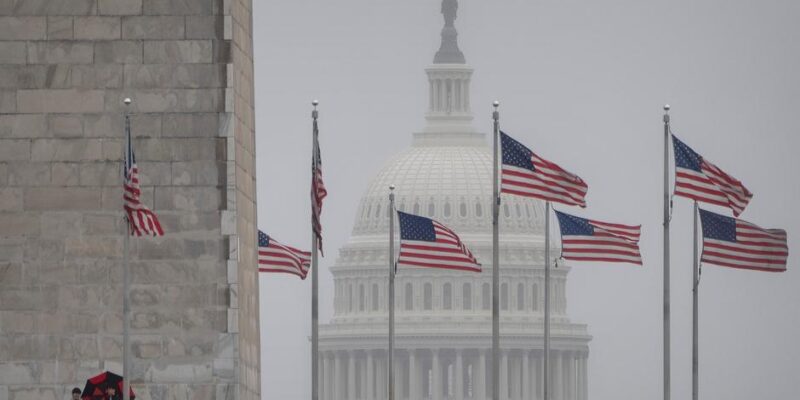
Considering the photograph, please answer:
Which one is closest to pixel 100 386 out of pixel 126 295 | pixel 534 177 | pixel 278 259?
pixel 126 295

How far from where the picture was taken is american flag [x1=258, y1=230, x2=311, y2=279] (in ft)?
349

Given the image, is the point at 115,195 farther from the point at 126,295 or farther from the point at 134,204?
the point at 134,204

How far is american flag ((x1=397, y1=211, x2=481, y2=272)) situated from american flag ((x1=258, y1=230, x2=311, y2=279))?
3102 millimetres

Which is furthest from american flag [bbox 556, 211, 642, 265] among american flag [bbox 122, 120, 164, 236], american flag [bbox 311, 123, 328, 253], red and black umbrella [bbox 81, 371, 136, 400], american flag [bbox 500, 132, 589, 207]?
red and black umbrella [bbox 81, 371, 136, 400]

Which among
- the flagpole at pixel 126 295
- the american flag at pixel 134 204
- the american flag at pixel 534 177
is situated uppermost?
the american flag at pixel 534 177

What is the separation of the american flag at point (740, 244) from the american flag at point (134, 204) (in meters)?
22.3

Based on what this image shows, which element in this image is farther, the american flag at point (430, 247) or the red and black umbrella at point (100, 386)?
the american flag at point (430, 247)

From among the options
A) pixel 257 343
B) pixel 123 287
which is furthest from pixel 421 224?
pixel 123 287

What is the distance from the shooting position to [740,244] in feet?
332

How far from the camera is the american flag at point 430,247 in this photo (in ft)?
341

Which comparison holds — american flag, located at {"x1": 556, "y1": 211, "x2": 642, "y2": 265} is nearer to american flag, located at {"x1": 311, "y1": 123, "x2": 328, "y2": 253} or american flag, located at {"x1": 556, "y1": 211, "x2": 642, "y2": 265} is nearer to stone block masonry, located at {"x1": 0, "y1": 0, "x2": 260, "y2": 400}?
american flag, located at {"x1": 311, "y1": 123, "x2": 328, "y2": 253}

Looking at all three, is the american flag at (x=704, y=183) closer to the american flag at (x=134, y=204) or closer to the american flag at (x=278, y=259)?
the american flag at (x=278, y=259)

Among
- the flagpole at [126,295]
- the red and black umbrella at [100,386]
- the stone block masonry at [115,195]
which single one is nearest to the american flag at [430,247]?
the stone block masonry at [115,195]

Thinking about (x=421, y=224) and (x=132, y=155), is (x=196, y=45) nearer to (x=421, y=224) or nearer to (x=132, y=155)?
(x=132, y=155)
